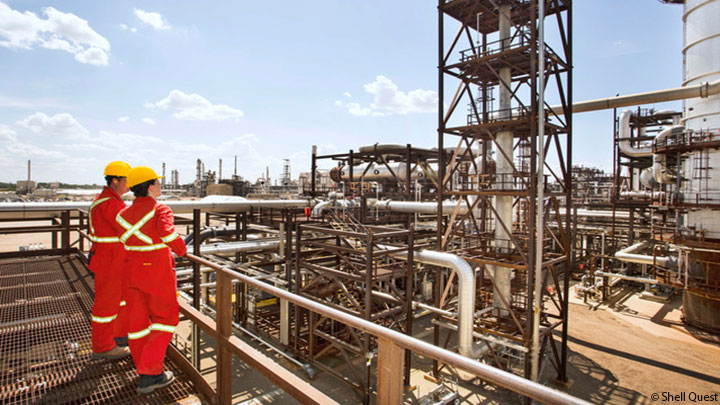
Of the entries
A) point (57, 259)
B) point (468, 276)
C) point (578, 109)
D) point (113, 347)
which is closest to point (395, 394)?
point (113, 347)

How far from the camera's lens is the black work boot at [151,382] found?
10.0 feet

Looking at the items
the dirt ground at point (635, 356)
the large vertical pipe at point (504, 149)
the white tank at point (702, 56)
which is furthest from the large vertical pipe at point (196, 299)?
the white tank at point (702, 56)

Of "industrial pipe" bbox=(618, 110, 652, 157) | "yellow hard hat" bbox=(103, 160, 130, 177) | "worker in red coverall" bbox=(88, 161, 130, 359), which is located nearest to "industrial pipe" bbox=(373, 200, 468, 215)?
"industrial pipe" bbox=(618, 110, 652, 157)

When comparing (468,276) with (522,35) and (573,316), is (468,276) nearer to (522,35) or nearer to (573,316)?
(522,35)

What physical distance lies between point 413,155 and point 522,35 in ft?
31.4

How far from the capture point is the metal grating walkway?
10.1ft

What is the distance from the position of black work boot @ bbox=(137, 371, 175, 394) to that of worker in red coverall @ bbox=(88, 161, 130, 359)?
856 millimetres

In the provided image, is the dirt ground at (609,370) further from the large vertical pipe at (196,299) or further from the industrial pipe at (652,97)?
the industrial pipe at (652,97)

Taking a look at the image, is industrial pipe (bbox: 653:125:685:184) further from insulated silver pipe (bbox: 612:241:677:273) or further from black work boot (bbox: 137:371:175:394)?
black work boot (bbox: 137:371:175:394)

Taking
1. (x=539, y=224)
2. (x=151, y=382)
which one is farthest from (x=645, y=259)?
(x=151, y=382)

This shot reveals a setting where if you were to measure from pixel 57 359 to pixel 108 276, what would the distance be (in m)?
0.96

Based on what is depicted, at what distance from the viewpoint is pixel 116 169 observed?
3.95 meters

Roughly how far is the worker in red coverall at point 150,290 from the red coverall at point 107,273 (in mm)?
615

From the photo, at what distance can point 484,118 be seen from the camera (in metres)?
10.0
